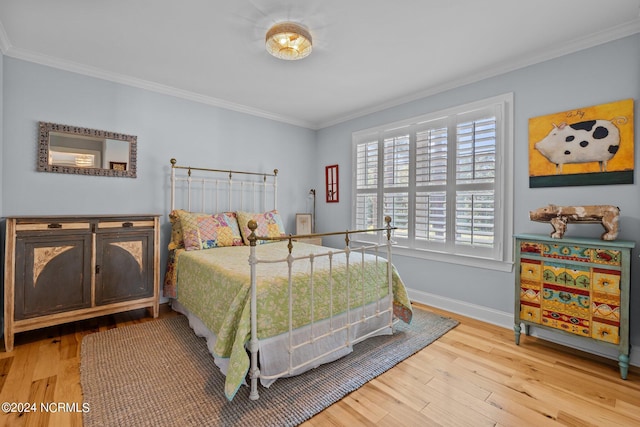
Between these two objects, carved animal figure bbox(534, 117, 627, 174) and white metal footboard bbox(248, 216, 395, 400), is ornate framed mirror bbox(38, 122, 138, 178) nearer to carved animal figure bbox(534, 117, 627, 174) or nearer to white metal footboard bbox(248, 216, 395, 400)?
white metal footboard bbox(248, 216, 395, 400)

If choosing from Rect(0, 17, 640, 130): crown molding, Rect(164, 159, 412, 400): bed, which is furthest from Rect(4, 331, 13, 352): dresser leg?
Rect(0, 17, 640, 130): crown molding

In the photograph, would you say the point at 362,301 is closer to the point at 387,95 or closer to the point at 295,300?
the point at 295,300

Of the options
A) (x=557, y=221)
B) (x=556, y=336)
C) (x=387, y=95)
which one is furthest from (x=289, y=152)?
(x=556, y=336)

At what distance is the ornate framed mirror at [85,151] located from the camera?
2.75 metres

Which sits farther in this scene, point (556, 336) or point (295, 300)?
point (556, 336)

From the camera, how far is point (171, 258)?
10.5 feet

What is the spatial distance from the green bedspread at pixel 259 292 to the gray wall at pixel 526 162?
2.97 feet

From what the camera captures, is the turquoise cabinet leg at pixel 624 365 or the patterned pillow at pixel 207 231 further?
the patterned pillow at pixel 207 231

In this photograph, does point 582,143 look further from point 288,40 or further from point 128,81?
point 128,81

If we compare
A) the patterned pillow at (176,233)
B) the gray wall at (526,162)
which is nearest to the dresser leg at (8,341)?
the patterned pillow at (176,233)

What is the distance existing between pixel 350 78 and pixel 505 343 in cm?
293

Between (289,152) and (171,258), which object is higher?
(289,152)

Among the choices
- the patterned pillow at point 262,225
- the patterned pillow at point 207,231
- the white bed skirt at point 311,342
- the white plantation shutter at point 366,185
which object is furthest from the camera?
the white plantation shutter at point 366,185

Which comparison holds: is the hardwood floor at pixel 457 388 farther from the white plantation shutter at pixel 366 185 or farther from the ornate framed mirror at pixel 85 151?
the white plantation shutter at pixel 366 185
